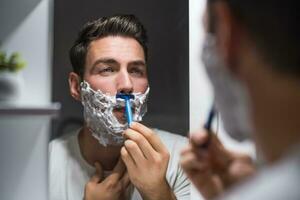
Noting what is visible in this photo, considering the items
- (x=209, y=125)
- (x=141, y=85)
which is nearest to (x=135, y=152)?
(x=141, y=85)

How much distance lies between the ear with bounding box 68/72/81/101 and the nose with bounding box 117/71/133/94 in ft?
0.30

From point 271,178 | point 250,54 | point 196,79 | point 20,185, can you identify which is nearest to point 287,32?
Answer: point 250,54

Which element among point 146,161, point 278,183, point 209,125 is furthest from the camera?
point 146,161

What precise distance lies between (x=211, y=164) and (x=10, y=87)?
0.47 meters

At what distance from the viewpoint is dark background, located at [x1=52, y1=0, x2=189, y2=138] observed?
932mm

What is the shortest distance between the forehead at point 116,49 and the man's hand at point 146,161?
0.49 ft

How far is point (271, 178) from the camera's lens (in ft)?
1.64

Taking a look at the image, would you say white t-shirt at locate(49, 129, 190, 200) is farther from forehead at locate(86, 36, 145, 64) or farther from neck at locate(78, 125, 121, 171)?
forehead at locate(86, 36, 145, 64)

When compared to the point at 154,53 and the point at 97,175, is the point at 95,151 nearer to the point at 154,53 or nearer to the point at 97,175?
the point at 97,175

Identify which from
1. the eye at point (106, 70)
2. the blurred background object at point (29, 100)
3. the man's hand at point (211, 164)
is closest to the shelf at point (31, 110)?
the blurred background object at point (29, 100)

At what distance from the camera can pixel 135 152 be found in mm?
902

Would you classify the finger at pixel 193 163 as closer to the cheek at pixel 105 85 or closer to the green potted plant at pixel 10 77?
the cheek at pixel 105 85

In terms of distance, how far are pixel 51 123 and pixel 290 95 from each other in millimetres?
570

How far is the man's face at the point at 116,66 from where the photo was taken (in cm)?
92
